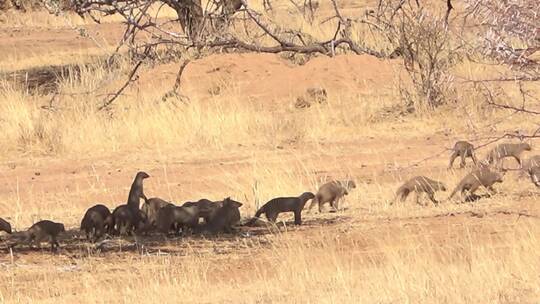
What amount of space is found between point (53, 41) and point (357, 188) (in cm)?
2376

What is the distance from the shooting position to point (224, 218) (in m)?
11.2

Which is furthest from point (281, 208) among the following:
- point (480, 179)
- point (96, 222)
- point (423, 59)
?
point (423, 59)

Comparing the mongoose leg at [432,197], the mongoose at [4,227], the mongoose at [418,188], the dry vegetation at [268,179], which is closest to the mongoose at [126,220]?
the dry vegetation at [268,179]

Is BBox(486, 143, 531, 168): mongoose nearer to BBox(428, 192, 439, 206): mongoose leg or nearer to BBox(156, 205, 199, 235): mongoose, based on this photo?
BBox(428, 192, 439, 206): mongoose leg

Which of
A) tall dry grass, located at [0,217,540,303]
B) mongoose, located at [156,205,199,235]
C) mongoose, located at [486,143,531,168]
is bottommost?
tall dry grass, located at [0,217,540,303]

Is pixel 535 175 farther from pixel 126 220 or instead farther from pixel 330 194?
pixel 126 220

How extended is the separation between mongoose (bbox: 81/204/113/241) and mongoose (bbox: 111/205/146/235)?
0.08 meters

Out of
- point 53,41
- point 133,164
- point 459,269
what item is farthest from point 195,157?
point 53,41

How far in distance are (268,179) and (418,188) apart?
2345 mm

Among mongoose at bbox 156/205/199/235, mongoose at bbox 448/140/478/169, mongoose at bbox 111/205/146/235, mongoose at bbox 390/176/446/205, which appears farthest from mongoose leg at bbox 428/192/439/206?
mongoose at bbox 111/205/146/235

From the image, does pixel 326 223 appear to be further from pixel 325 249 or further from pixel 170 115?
pixel 170 115

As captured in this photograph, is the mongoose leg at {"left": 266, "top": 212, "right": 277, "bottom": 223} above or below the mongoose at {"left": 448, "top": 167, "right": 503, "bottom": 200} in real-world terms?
below

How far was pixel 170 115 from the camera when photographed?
58.5 feet

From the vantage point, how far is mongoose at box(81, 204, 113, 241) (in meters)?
10.8
